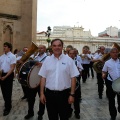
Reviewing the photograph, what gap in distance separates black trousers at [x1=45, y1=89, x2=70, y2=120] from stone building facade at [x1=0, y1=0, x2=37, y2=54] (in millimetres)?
14372

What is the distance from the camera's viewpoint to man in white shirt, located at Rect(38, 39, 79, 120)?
4098mm

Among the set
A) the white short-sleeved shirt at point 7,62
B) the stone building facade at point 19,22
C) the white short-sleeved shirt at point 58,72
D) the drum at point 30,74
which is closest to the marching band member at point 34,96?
the drum at point 30,74

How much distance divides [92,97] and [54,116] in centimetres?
537

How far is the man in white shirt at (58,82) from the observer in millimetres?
4098

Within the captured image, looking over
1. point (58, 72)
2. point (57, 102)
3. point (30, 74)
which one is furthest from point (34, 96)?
point (58, 72)

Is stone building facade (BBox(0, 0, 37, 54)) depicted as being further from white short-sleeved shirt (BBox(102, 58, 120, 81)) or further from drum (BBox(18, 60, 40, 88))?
white short-sleeved shirt (BBox(102, 58, 120, 81))

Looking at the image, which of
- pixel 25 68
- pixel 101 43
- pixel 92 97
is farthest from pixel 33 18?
pixel 101 43

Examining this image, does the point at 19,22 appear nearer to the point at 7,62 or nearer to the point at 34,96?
the point at 7,62

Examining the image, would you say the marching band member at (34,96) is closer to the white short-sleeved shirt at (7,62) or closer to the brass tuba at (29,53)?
the brass tuba at (29,53)

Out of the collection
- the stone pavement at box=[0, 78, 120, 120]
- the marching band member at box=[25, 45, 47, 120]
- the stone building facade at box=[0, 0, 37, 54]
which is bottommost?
the stone pavement at box=[0, 78, 120, 120]

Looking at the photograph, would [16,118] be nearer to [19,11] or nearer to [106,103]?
[106,103]

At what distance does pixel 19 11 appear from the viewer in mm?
18562

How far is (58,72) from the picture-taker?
408cm

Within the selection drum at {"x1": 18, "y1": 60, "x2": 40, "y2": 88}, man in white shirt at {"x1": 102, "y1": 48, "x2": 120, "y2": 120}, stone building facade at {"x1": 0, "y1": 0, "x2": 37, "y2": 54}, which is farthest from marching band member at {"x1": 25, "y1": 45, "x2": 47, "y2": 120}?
stone building facade at {"x1": 0, "y1": 0, "x2": 37, "y2": 54}
